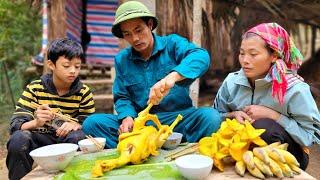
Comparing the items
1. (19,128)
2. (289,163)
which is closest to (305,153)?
(289,163)

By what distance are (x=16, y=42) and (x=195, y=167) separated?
322 inches

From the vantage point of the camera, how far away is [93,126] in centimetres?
310

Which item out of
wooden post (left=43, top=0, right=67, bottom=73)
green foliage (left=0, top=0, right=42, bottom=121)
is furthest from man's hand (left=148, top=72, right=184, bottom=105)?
green foliage (left=0, top=0, right=42, bottom=121)

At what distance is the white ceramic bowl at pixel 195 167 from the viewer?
6.79 ft

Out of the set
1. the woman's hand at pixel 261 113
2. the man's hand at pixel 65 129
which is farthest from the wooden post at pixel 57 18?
the woman's hand at pixel 261 113

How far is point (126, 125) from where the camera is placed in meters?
2.96

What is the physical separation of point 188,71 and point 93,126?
2.90 ft

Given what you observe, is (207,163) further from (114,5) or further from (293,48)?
(114,5)

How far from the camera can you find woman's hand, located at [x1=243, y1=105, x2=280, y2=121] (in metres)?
2.64

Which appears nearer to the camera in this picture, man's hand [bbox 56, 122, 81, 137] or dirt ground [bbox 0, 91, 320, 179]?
man's hand [bbox 56, 122, 81, 137]

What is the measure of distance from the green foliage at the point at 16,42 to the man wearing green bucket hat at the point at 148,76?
4491mm

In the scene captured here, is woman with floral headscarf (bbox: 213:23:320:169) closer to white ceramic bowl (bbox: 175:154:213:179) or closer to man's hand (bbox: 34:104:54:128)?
white ceramic bowl (bbox: 175:154:213:179)

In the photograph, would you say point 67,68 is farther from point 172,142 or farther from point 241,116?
point 241,116

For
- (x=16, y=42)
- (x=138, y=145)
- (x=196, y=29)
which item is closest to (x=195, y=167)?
(x=138, y=145)
